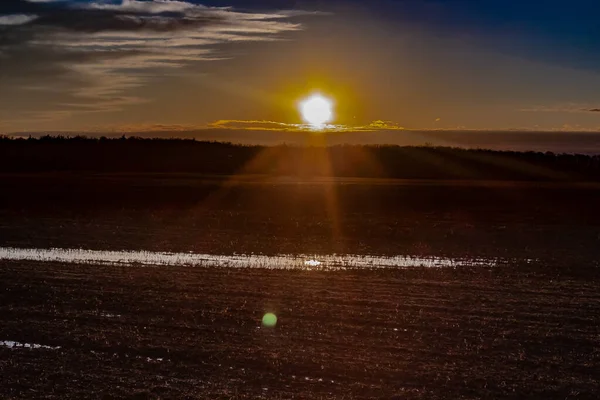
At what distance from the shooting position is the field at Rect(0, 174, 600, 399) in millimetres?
7672

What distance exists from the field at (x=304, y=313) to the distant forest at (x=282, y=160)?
21760 millimetres

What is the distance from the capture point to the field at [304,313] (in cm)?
767

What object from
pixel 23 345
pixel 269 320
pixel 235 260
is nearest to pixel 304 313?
pixel 269 320

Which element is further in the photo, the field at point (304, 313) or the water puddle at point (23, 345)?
the water puddle at point (23, 345)

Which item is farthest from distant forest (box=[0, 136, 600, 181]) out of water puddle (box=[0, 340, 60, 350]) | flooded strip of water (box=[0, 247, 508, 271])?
water puddle (box=[0, 340, 60, 350])

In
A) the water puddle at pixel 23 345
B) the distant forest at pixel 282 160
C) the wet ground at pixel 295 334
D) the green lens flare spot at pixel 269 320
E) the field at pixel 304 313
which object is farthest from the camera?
the distant forest at pixel 282 160

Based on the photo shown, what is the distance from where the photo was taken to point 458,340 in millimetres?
9102

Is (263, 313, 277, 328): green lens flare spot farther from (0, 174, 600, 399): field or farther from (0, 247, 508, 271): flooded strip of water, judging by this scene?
(0, 247, 508, 271): flooded strip of water

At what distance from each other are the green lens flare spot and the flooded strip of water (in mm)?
3423

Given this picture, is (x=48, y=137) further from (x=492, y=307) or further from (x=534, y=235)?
(x=492, y=307)

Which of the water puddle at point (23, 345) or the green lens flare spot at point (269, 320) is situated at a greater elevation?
the water puddle at point (23, 345)

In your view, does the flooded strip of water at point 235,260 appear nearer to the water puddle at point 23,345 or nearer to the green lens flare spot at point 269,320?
the green lens flare spot at point 269,320

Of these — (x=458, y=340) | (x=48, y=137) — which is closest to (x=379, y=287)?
(x=458, y=340)

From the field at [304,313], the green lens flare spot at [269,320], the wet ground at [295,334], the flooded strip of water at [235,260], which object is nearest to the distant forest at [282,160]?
the field at [304,313]
